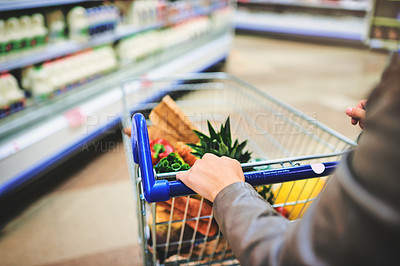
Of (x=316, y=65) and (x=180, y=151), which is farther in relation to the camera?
(x=316, y=65)

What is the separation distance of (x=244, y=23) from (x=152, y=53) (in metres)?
5.38

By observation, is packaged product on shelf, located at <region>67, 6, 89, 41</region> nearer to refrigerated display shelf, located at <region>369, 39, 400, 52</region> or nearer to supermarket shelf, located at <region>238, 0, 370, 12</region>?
refrigerated display shelf, located at <region>369, 39, 400, 52</region>

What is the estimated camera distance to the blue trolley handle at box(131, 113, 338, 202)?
76 centimetres

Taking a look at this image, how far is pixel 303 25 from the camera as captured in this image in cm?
763

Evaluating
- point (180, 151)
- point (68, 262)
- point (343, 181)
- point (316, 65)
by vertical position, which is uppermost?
point (343, 181)

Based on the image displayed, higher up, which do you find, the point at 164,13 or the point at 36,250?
the point at 164,13

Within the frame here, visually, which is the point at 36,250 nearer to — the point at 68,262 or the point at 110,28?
the point at 68,262

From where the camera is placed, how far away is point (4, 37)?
6.62 feet

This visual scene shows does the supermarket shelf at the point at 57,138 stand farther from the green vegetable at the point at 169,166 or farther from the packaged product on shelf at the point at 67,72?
the green vegetable at the point at 169,166

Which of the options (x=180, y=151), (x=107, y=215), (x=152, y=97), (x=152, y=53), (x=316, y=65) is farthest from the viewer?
(x=316, y=65)

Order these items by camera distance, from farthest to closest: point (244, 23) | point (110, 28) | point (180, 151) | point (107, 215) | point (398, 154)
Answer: point (244, 23)
point (110, 28)
point (107, 215)
point (180, 151)
point (398, 154)

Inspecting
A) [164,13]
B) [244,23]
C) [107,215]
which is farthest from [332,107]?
[244,23]

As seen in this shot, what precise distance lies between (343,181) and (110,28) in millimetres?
2942

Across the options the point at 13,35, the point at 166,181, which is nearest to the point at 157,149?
the point at 166,181
